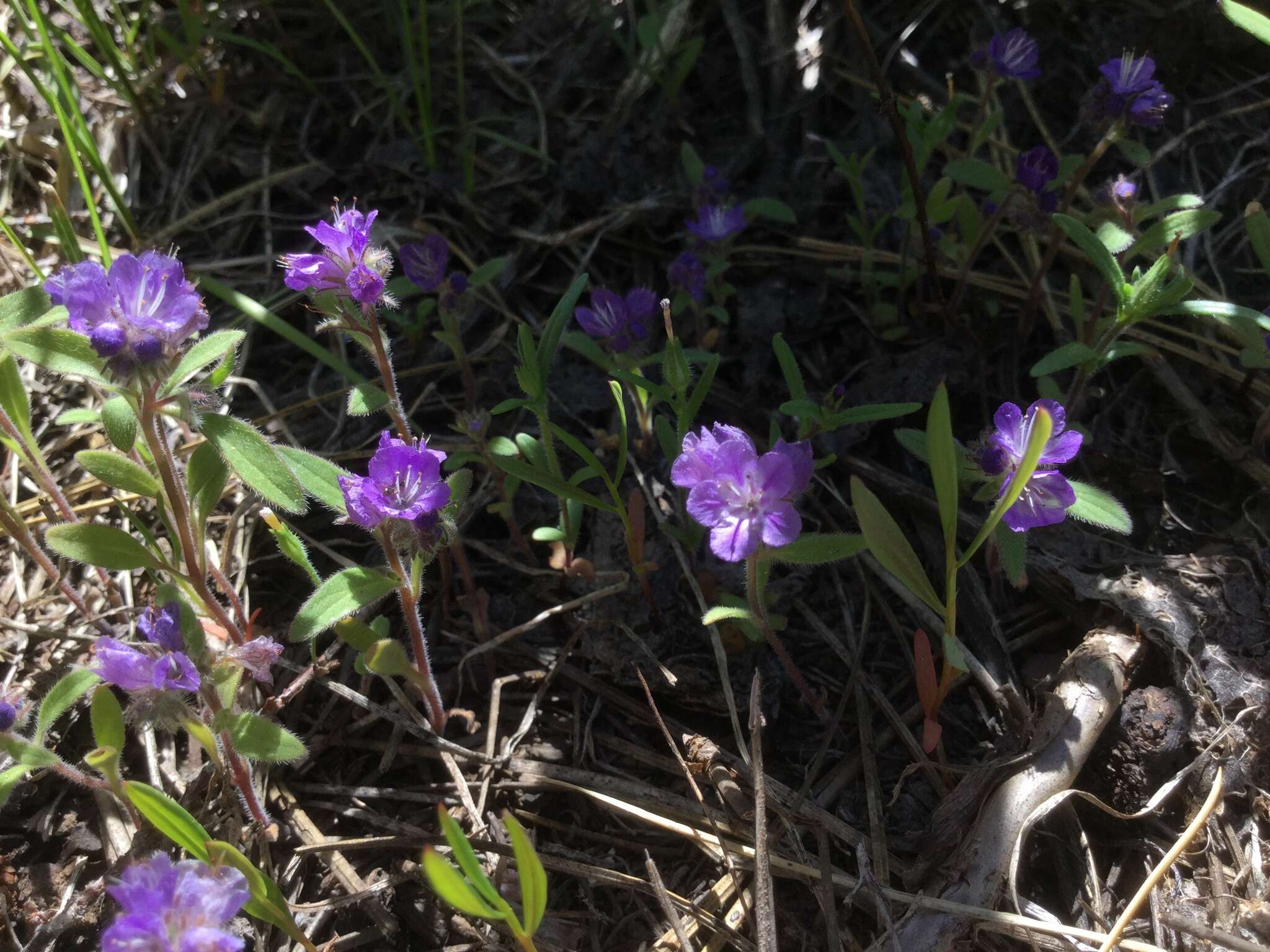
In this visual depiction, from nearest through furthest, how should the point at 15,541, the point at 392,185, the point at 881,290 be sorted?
1. the point at 15,541
2. the point at 881,290
3. the point at 392,185

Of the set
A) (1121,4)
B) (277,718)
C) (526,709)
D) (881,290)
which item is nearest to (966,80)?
(1121,4)

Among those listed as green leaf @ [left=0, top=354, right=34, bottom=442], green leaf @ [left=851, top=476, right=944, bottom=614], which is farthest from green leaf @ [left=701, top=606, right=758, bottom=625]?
green leaf @ [left=0, top=354, right=34, bottom=442]

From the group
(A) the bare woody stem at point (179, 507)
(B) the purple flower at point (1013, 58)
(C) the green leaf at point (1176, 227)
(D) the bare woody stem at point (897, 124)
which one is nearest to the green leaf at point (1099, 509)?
(C) the green leaf at point (1176, 227)

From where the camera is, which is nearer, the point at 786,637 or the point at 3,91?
the point at 786,637

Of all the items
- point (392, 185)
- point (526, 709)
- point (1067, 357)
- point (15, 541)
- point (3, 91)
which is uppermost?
point (3, 91)

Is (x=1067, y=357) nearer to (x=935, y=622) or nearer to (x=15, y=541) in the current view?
(x=935, y=622)

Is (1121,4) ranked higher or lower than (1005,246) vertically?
higher

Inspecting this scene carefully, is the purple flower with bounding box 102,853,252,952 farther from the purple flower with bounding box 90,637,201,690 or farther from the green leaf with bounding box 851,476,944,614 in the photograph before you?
the green leaf with bounding box 851,476,944,614
